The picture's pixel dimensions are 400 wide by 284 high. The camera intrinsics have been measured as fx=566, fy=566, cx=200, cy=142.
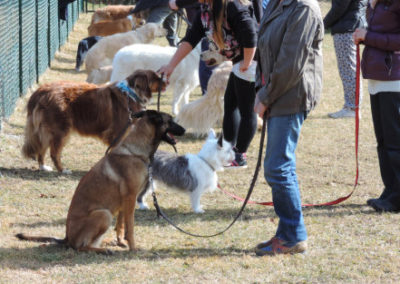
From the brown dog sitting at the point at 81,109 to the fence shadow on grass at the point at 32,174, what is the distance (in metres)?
0.16

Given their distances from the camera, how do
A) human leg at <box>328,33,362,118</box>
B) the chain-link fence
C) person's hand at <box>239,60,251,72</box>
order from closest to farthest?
person's hand at <box>239,60,251,72</box>, the chain-link fence, human leg at <box>328,33,362,118</box>

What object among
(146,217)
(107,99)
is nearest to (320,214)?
(146,217)

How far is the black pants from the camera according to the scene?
4.85 meters

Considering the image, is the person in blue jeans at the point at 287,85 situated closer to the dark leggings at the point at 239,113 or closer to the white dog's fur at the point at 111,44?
the dark leggings at the point at 239,113

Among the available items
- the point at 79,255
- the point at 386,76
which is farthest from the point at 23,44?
the point at 386,76

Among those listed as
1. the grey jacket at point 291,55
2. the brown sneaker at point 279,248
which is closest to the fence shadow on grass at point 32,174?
the brown sneaker at point 279,248

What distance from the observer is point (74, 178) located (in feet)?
20.0

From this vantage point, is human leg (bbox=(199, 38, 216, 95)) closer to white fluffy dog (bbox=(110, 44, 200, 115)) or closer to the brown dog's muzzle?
white fluffy dog (bbox=(110, 44, 200, 115))

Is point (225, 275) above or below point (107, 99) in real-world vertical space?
below

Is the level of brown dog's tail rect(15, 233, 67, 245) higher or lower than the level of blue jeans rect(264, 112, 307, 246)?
lower

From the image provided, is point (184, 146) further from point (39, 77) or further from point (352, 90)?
point (39, 77)

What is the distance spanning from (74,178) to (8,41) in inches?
115

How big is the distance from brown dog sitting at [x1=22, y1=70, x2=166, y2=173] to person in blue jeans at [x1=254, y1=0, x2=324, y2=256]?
2.23 meters

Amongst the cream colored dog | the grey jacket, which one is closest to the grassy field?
the cream colored dog
